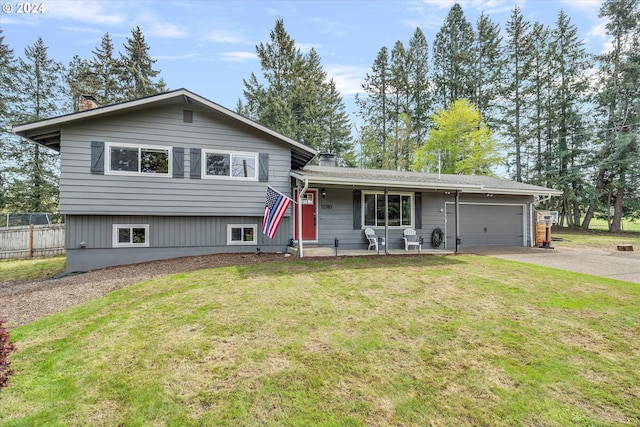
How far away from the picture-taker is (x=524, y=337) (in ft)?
10.5

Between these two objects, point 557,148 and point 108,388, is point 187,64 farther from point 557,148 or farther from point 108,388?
point 557,148

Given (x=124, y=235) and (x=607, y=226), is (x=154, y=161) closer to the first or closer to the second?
(x=124, y=235)

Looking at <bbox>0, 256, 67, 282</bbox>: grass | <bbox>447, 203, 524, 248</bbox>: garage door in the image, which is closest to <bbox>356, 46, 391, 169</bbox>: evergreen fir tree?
<bbox>447, 203, 524, 248</bbox>: garage door

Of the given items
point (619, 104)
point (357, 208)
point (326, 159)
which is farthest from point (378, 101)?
point (357, 208)

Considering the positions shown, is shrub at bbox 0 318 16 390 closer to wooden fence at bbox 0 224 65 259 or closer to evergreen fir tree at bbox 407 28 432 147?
wooden fence at bbox 0 224 65 259

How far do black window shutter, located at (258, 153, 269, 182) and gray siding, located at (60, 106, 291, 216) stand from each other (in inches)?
5.5

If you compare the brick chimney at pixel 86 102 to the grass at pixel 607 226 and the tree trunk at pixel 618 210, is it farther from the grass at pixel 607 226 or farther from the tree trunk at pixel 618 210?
the grass at pixel 607 226

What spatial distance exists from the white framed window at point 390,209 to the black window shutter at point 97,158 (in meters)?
7.78

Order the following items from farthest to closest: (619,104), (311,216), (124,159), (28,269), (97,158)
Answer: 1. (619,104)
2. (311,216)
3. (28,269)
4. (124,159)
5. (97,158)

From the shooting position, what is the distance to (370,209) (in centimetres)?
978

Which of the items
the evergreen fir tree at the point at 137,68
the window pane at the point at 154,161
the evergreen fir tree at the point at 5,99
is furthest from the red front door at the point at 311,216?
the evergreen fir tree at the point at 5,99

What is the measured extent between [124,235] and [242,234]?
10.5 ft

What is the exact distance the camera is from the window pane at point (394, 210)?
10000 millimetres

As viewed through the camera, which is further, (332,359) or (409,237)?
(409,237)
